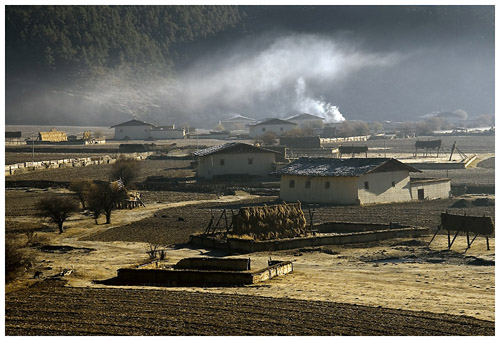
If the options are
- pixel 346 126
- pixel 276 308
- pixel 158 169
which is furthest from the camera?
pixel 346 126

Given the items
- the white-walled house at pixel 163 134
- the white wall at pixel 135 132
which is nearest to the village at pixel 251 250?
the white wall at pixel 135 132

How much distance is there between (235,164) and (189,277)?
2918 centimetres

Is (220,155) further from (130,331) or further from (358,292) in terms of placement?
(130,331)

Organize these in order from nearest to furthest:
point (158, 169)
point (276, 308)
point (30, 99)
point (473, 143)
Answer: point (276, 308), point (158, 169), point (473, 143), point (30, 99)

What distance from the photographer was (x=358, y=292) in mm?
18094

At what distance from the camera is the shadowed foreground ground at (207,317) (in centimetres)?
1488

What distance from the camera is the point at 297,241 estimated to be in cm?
2488

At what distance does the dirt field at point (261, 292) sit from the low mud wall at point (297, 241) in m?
0.50

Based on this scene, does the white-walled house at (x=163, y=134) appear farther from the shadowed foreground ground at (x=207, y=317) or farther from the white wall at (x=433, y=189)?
the shadowed foreground ground at (x=207, y=317)

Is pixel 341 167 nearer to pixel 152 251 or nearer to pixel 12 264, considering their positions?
pixel 152 251

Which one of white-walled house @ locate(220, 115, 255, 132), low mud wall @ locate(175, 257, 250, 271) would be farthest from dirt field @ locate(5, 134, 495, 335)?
white-walled house @ locate(220, 115, 255, 132)

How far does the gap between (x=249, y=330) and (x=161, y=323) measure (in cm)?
161

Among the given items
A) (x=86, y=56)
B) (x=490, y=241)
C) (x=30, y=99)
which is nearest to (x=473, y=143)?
(x=490, y=241)

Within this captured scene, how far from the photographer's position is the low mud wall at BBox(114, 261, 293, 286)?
62.9 feet
